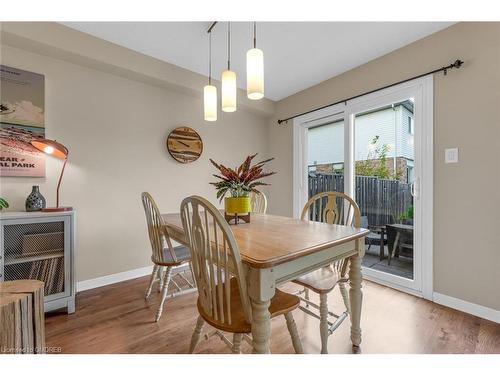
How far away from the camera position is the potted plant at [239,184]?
153 cm

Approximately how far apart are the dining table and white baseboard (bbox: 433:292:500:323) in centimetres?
104

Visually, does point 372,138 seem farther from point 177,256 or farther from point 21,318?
point 21,318

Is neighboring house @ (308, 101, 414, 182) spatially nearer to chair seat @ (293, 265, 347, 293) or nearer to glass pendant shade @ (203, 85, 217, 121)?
chair seat @ (293, 265, 347, 293)

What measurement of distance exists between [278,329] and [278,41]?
2326 millimetres

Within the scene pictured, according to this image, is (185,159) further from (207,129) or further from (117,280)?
(117,280)

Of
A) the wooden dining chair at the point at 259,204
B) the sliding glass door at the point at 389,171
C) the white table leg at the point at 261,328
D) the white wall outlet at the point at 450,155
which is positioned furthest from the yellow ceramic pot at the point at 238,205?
the white wall outlet at the point at 450,155

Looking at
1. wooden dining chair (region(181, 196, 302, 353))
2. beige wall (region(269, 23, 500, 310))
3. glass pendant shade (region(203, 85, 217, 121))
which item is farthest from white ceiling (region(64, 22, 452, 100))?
wooden dining chair (region(181, 196, 302, 353))

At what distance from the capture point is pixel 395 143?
2.35 metres

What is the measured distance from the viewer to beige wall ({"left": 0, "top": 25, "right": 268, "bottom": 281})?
2057 mm

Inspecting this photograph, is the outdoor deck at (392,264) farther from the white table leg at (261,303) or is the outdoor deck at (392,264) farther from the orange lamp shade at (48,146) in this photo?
the orange lamp shade at (48,146)

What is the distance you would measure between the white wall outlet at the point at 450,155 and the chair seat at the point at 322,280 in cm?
131

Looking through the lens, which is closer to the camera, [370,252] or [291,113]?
[370,252]
